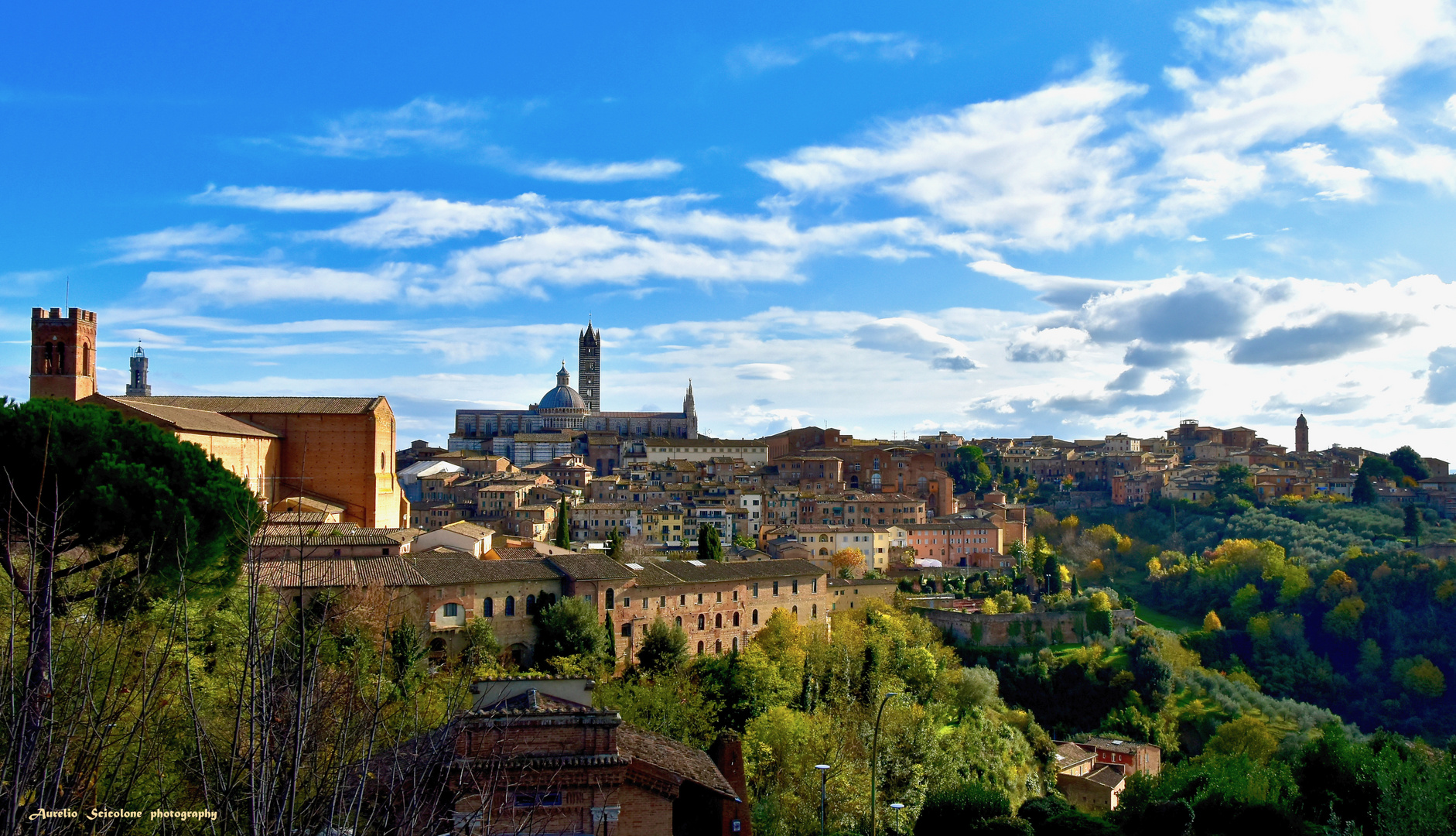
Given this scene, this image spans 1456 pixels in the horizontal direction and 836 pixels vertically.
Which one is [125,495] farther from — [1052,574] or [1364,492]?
[1364,492]

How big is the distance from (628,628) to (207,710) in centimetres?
1527

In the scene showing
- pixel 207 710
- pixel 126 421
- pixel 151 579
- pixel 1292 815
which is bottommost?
pixel 1292 815

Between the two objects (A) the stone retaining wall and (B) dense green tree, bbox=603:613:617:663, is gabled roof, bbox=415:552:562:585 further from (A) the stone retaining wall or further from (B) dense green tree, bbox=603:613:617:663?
(A) the stone retaining wall

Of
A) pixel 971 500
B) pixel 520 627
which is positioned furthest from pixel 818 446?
pixel 520 627

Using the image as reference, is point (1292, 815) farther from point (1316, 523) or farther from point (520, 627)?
point (1316, 523)

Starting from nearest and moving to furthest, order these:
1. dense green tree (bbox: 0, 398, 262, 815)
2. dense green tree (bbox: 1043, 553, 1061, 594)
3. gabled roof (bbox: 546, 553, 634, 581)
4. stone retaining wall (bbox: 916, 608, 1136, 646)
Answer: dense green tree (bbox: 0, 398, 262, 815), gabled roof (bbox: 546, 553, 634, 581), stone retaining wall (bbox: 916, 608, 1136, 646), dense green tree (bbox: 1043, 553, 1061, 594)

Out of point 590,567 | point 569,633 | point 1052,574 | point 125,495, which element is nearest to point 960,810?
point 569,633

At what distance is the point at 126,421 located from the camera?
67.6 feet

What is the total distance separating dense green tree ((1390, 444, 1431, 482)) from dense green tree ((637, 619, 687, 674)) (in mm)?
71381

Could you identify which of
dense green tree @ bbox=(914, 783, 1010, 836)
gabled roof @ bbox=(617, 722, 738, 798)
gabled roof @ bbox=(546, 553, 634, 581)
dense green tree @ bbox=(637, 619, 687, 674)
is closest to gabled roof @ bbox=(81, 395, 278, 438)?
gabled roof @ bbox=(546, 553, 634, 581)

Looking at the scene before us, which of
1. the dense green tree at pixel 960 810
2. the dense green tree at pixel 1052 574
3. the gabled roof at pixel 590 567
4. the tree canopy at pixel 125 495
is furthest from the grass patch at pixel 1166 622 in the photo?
the tree canopy at pixel 125 495

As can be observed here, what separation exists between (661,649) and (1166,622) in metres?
36.4

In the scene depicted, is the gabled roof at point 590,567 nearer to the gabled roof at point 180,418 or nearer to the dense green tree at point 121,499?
the dense green tree at point 121,499

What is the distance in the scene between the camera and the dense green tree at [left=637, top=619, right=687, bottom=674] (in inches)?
1062
